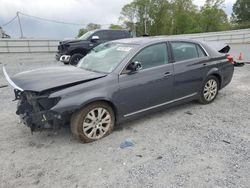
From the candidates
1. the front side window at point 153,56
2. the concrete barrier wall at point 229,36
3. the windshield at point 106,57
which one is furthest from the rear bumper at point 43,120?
the concrete barrier wall at point 229,36

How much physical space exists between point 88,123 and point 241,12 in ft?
231

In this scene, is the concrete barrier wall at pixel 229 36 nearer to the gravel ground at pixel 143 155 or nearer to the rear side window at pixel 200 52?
the rear side window at pixel 200 52

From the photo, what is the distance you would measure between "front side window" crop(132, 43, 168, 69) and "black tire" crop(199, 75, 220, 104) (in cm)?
126

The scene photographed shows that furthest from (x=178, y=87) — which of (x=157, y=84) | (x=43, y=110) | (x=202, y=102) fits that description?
(x=43, y=110)

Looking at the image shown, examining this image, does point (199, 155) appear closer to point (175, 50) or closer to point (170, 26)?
point (175, 50)

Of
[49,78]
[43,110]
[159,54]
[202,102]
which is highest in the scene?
[159,54]

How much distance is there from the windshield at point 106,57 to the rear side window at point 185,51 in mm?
915

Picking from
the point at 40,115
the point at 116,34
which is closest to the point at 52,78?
the point at 40,115

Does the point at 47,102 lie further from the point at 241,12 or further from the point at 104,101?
the point at 241,12

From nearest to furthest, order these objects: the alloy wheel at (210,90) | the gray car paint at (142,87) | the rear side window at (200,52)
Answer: the gray car paint at (142,87), the rear side window at (200,52), the alloy wheel at (210,90)

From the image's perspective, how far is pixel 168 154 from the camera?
10.6 ft

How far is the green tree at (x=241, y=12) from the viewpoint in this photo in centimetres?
6084

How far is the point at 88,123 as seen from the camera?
3.54 metres

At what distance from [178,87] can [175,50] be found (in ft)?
2.35
